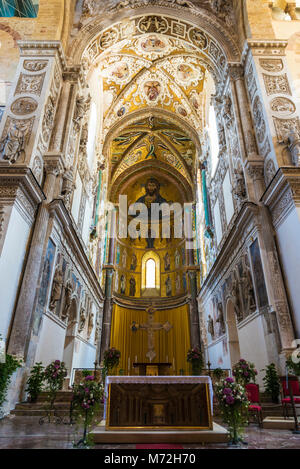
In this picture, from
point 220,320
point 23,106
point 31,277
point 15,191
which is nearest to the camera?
point 15,191

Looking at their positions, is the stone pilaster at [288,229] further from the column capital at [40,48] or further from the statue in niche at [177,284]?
the statue in niche at [177,284]

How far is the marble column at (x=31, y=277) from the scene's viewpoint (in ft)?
26.1

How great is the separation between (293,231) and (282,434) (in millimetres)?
4855

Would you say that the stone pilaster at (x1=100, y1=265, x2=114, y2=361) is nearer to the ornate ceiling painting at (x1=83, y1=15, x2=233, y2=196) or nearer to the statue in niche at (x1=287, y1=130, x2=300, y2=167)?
the ornate ceiling painting at (x1=83, y1=15, x2=233, y2=196)

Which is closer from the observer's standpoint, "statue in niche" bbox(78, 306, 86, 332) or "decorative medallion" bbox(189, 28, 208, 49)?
"statue in niche" bbox(78, 306, 86, 332)

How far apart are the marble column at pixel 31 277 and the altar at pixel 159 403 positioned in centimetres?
378

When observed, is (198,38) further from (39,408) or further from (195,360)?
(39,408)

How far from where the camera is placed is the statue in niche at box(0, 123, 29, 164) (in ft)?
29.3

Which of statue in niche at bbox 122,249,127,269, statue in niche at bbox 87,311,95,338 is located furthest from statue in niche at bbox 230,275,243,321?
statue in niche at bbox 122,249,127,269

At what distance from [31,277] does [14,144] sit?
151 inches

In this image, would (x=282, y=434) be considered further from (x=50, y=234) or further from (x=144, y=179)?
(x=144, y=179)

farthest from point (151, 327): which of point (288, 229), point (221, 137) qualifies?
point (288, 229)

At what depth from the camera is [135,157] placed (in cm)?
2556

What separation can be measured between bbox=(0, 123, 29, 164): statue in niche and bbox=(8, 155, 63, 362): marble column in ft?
3.75
